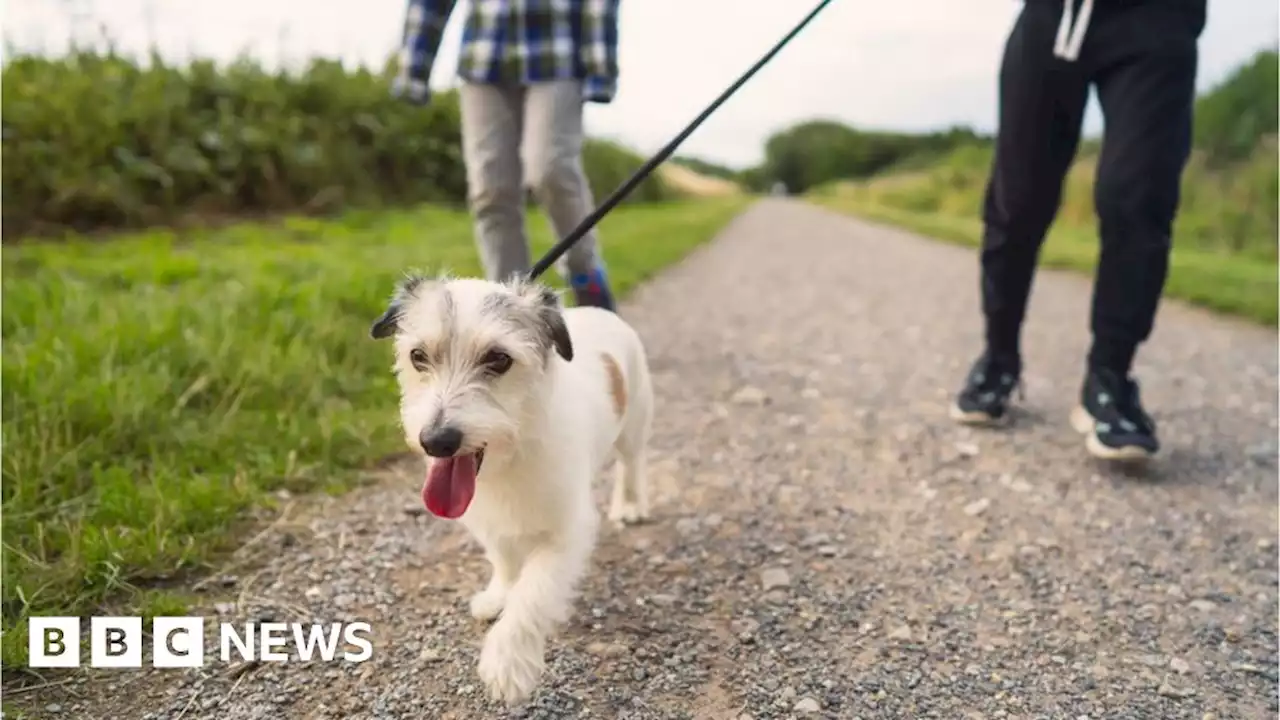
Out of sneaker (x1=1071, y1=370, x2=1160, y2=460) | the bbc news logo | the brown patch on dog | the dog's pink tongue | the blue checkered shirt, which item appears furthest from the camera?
the blue checkered shirt

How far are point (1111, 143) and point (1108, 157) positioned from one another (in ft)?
0.21

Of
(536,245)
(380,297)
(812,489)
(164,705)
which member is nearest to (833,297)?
(536,245)

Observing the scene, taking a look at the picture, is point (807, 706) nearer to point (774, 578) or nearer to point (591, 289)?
point (774, 578)

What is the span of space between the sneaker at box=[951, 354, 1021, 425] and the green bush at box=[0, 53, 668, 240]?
6879 millimetres

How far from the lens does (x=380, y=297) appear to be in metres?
5.80

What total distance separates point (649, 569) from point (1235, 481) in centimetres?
274

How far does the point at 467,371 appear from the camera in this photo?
2352 millimetres

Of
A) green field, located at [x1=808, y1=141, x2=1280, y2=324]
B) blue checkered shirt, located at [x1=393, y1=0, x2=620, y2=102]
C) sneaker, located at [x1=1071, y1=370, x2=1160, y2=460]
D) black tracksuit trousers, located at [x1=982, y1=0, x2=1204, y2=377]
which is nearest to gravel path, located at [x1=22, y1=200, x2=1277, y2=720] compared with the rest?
sneaker, located at [x1=1071, y1=370, x2=1160, y2=460]

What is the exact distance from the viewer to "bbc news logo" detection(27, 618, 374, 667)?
2.61 metres

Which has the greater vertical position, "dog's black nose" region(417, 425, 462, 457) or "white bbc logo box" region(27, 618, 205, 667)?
"dog's black nose" region(417, 425, 462, 457)

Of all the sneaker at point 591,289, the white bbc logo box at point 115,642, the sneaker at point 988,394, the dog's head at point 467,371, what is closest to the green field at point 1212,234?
the sneaker at point 988,394

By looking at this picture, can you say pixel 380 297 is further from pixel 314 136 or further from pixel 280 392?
pixel 314 136

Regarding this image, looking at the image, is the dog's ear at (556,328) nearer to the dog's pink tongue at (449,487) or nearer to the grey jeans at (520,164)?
the dog's pink tongue at (449,487)

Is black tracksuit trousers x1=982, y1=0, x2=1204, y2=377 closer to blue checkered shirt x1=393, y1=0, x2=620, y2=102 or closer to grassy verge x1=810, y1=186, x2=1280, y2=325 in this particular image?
blue checkered shirt x1=393, y1=0, x2=620, y2=102
